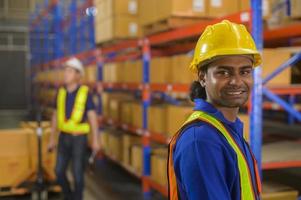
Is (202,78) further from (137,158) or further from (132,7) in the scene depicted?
(132,7)

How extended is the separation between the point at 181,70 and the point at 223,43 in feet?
12.3

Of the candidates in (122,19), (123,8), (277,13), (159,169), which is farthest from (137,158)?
(277,13)

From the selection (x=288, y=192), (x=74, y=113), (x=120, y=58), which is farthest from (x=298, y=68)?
(x=120, y=58)

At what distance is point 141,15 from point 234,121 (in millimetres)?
5027

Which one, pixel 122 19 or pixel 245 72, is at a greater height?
pixel 122 19

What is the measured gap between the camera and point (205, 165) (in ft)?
5.17

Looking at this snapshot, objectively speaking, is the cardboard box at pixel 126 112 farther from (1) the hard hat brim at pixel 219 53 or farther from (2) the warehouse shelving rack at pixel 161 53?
(1) the hard hat brim at pixel 219 53

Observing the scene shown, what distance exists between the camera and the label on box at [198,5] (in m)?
5.31

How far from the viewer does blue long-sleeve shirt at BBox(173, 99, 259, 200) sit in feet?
5.15

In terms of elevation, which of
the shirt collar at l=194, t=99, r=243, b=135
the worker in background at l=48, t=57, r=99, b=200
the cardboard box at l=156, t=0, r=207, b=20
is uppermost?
the cardboard box at l=156, t=0, r=207, b=20

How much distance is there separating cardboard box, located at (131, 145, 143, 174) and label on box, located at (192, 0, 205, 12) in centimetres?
249

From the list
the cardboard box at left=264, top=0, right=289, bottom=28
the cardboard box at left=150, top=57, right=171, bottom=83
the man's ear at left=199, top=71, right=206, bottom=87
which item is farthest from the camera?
the cardboard box at left=150, top=57, right=171, bottom=83

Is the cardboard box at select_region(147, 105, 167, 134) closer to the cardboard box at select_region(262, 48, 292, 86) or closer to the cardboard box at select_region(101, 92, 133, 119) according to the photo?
the cardboard box at select_region(101, 92, 133, 119)

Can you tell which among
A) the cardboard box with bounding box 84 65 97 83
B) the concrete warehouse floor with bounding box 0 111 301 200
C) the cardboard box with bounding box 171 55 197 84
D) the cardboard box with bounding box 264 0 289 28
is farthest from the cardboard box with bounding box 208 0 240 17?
the cardboard box with bounding box 84 65 97 83
